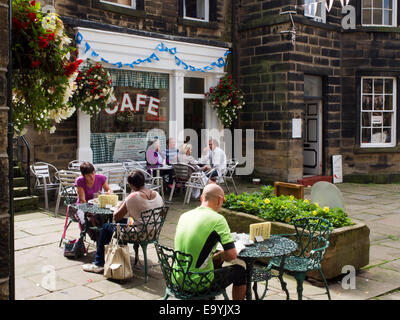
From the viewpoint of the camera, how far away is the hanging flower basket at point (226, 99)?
506 inches

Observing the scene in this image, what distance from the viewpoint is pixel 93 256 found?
6.33m

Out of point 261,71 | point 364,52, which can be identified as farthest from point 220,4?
point 364,52

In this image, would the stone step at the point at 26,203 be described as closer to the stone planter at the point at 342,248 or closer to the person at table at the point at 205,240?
the stone planter at the point at 342,248

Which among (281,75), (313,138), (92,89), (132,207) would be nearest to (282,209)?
(132,207)

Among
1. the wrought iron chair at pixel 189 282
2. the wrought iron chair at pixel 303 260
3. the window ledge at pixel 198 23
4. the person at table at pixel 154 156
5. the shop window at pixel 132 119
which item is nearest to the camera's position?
the wrought iron chair at pixel 189 282

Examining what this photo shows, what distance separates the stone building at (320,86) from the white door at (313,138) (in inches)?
1.1

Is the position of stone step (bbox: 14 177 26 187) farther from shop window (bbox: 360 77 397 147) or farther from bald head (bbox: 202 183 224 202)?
shop window (bbox: 360 77 397 147)

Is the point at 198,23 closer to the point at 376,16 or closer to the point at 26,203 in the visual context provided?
the point at 376,16

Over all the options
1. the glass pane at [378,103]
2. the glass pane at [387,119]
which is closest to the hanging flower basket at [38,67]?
the glass pane at [378,103]

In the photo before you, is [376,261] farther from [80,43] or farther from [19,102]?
[80,43]

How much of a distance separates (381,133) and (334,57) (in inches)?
108

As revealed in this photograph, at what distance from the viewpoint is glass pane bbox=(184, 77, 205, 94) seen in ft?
42.5

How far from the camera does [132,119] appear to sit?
464 inches

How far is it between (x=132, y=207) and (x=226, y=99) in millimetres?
7827
